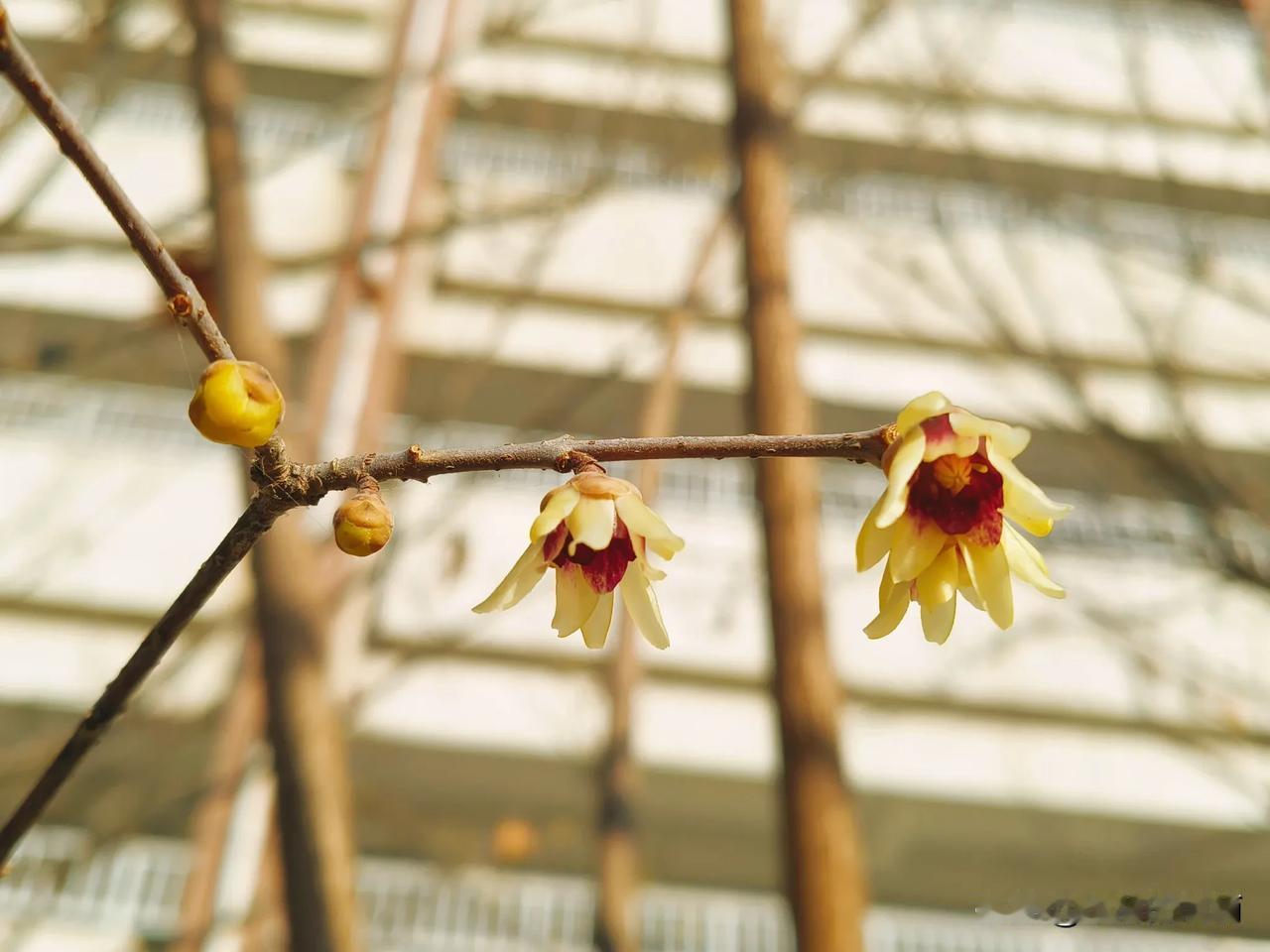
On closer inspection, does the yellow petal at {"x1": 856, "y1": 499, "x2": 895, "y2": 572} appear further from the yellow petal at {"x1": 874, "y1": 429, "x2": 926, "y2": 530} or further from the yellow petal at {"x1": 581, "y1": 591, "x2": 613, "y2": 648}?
the yellow petal at {"x1": 581, "y1": 591, "x2": 613, "y2": 648}

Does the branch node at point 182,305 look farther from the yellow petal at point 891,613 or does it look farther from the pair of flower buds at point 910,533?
the yellow petal at point 891,613

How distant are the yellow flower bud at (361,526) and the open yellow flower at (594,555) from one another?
79 millimetres

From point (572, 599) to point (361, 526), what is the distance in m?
0.19

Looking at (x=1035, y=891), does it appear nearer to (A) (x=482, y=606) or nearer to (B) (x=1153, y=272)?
(A) (x=482, y=606)

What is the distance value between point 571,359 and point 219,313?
3.58 meters

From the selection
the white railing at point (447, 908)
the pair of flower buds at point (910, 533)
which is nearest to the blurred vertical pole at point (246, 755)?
the pair of flower buds at point (910, 533)

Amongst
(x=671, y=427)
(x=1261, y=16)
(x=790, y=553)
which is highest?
(x=671, y=427)

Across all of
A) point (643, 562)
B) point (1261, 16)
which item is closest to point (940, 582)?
point (643, 562)

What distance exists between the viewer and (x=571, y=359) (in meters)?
5.00

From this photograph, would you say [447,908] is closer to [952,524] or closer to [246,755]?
[246,755]

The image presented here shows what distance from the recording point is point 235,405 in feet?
1.57

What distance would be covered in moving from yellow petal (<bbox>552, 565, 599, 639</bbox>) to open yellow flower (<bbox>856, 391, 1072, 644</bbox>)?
17cm

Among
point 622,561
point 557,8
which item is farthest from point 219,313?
point 557,8

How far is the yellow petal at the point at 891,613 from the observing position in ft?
2.01
